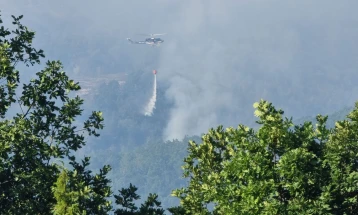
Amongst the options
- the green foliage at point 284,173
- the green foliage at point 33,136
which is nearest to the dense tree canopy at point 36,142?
the green foliage at point 33,136

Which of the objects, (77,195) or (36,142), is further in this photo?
(36,142)

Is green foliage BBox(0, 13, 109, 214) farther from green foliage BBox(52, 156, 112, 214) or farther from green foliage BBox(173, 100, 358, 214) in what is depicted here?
green foliage BBox(173, 100, 358, 214)

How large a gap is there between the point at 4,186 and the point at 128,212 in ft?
23.5

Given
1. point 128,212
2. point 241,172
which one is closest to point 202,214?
point 128,212

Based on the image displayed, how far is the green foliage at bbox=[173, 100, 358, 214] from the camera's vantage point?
27.2 metres

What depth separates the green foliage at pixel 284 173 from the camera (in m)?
27.2

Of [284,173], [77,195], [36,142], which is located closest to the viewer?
[77,195]

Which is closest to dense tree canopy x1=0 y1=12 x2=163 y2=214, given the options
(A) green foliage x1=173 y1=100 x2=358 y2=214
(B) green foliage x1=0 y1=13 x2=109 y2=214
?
(B) green foliage x1=0 y1=13 x2=109 y2=214

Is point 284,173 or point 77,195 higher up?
point 284,173

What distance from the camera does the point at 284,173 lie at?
2728 centimetres

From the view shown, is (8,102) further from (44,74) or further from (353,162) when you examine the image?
(353,162)

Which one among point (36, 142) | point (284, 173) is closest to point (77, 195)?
point (36, 142)

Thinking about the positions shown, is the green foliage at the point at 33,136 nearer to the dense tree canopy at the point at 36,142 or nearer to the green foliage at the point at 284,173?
the dense tree canopy at the point at 36,142

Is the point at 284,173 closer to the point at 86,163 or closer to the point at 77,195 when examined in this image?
the point at 77,195
